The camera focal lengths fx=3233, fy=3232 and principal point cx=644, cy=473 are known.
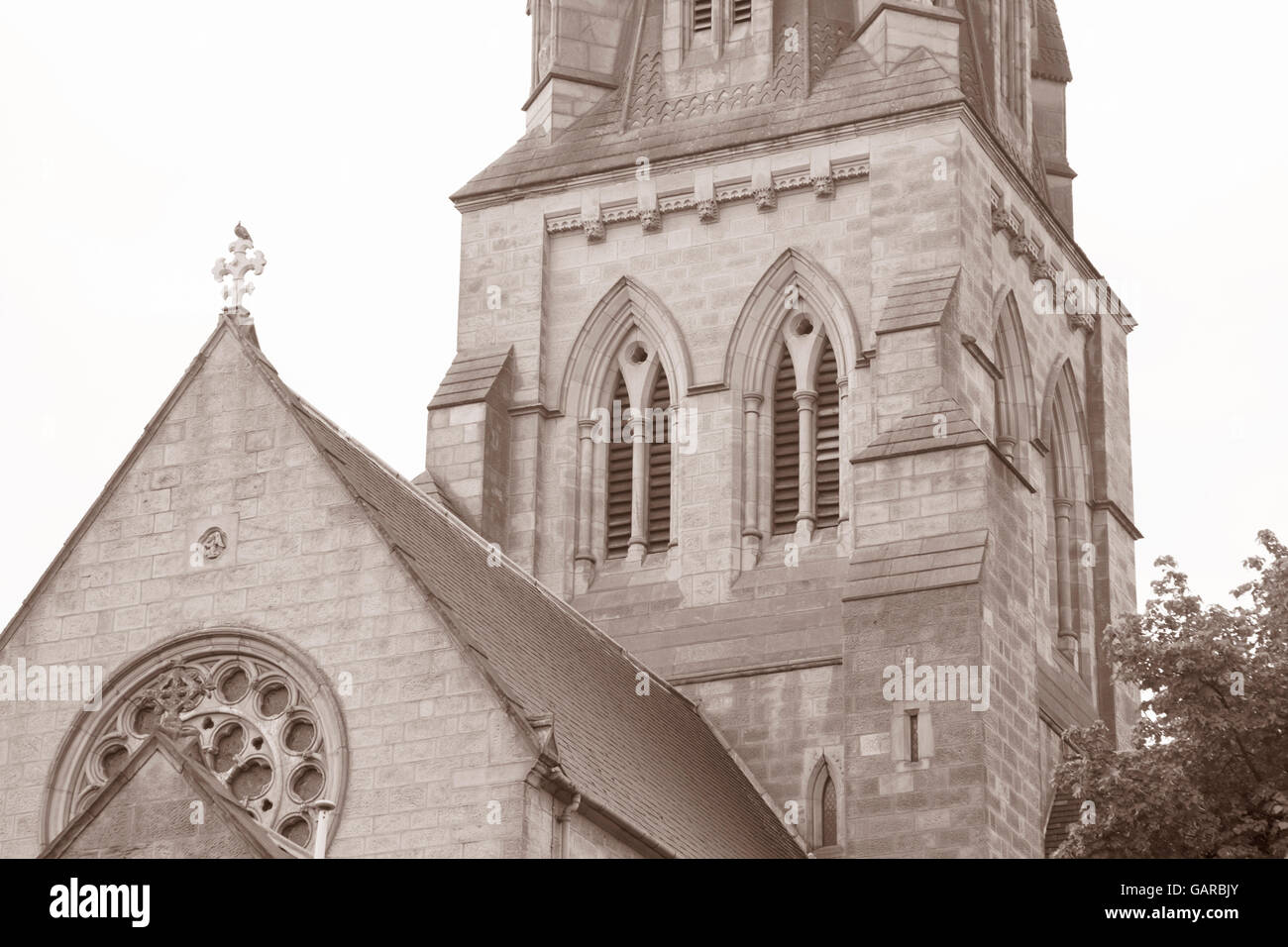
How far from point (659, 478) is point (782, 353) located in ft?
7.34

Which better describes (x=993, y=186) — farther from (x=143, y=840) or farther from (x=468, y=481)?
(x=143, y=840)

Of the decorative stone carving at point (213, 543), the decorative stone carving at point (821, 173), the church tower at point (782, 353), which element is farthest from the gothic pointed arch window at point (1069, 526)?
the decorative stone carving at point (213, 543)

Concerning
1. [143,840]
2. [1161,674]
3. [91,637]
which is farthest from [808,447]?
[143,840]

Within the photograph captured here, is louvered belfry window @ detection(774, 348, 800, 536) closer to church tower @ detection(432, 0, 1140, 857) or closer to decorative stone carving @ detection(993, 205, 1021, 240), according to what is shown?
church tower @ detection(432, 0, 1140, 857)

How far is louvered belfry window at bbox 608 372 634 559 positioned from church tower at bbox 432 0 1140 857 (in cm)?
5

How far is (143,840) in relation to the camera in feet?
84.4

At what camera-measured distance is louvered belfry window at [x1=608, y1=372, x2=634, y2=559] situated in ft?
134

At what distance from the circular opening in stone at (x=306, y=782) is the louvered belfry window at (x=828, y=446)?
1205 centimetres

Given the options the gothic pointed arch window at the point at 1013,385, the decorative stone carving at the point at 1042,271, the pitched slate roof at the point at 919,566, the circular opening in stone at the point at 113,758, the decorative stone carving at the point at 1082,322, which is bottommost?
the circular opening in stone at the point at 113,758

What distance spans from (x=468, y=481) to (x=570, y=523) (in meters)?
1.39

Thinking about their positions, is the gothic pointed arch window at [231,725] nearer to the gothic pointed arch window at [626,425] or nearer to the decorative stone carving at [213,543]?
the decorative stone carving at [213,543]

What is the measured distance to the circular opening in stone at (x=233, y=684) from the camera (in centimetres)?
2994

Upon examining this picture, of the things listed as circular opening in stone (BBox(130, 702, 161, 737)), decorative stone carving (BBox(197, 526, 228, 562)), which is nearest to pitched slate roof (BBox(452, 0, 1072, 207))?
decorative stone carving (BBox(197, 526, 228, 562))

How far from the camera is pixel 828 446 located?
40312 mm
